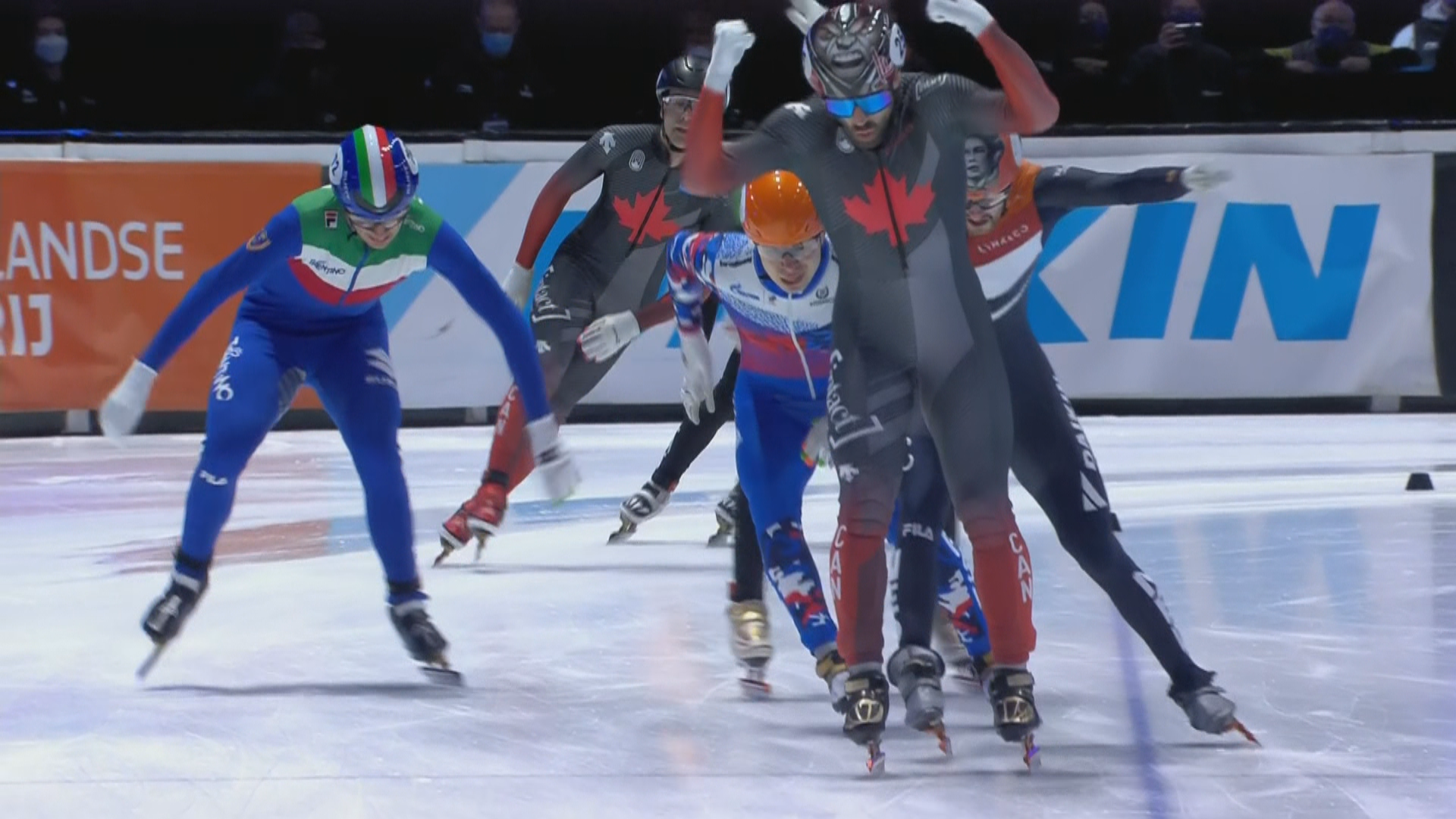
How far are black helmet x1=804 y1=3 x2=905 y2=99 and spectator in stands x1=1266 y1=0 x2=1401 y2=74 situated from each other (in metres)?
6.83

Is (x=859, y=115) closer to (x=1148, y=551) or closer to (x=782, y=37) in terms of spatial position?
(x=1148, y=551)

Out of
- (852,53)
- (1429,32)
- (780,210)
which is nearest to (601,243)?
(780,210)

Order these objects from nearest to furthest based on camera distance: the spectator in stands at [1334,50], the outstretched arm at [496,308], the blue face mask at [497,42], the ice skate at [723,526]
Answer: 1. the outstretched arm at [496,308]
2. the ice skate at [723,526]
3. the spectator in stands at [1334,50]
4. the blue face mask at [497,42]

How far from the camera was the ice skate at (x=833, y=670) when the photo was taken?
13.2ft

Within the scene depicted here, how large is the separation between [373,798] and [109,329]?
6.78 metres

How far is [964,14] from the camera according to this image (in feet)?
11.8

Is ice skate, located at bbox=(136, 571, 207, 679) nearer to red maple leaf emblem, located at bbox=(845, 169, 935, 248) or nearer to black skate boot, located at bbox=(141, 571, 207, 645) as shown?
black skate boot, located at bbox=(141, 571, 207, 645)

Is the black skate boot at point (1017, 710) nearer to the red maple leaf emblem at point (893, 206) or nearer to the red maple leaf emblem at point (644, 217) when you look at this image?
the red maple leaf emblem at point (893, 206)

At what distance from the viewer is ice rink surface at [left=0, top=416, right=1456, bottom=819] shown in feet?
11.6

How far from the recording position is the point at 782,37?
1021cm

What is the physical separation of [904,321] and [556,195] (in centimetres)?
315

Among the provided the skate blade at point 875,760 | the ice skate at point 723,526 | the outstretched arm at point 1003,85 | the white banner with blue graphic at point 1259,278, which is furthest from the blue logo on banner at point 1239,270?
the skate blade at point 875,760

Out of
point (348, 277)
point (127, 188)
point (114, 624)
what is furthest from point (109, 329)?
point (348, 277)

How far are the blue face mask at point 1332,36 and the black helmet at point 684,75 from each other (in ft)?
16.0
